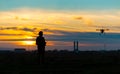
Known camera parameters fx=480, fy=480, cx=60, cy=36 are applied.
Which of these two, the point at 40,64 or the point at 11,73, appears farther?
the point at 40,64

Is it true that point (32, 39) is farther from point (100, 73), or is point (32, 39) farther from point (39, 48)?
point (100, 73)

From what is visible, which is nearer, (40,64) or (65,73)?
(65,73)

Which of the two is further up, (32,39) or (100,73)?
(32,39)

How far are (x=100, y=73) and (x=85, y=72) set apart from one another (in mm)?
1070

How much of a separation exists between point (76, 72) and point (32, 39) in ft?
122

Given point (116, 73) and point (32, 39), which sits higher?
point (32, 39)

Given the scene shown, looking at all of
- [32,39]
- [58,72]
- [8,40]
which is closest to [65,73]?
[58,72]

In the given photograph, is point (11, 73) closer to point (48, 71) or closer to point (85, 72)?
point (48, 71)

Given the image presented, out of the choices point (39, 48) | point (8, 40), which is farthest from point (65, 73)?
point (8, 40)

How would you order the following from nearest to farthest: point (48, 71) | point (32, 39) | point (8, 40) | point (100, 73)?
1. point (100, 73)
2. point (48, 71)
3. point (32, 39)
4. point (8, 40)

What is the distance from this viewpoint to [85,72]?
83.6ft

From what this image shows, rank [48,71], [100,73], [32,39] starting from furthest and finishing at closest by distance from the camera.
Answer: [32,39]
[48,71]
[100,73]

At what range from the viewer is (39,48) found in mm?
31875

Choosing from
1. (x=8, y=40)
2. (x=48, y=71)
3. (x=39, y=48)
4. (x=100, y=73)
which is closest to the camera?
(x=100, y=73)
